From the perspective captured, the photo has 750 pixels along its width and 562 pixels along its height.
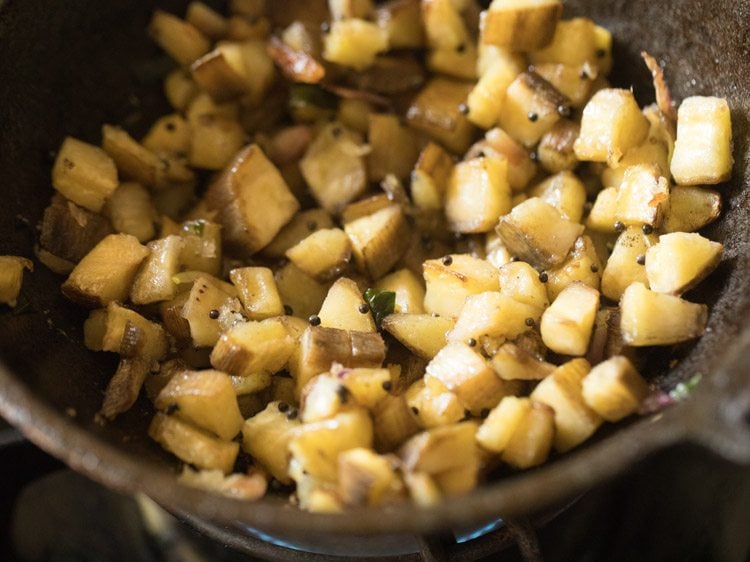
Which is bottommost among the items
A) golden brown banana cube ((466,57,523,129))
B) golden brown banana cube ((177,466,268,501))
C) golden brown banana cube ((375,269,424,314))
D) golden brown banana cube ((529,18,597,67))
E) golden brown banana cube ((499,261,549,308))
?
golden brown banana cube ((177,466,268,501))

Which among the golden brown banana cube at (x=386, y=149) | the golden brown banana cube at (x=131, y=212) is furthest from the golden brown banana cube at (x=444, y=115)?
the golden brown banana cube at (x=131, y=212)

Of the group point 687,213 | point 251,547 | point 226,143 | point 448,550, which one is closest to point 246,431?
point 251,547

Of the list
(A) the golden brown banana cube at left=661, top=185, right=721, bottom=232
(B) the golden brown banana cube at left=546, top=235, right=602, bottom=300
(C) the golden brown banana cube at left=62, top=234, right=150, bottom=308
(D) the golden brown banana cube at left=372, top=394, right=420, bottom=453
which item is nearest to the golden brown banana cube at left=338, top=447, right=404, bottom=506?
(D) the golden brown banana cube at left=372, top=394, right=420, bottom=453

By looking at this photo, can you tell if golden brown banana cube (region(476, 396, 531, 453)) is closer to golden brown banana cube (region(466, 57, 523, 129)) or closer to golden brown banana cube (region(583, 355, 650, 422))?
golden brown banana cube (region(583, 355, 650, 422))

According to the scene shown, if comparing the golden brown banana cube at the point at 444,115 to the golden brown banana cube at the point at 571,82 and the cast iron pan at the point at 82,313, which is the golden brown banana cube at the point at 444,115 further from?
the cast iron pan at the point at 82,313

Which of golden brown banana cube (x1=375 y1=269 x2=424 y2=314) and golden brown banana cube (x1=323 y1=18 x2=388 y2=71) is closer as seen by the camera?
golden brown banana cube (x1=375 y1=269 x2=424 y2=314)

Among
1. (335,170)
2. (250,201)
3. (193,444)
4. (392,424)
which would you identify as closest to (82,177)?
(250,201)

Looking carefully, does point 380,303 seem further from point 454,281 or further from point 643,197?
point 643,197

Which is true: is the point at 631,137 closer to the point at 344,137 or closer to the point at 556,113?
the point at 556,113
